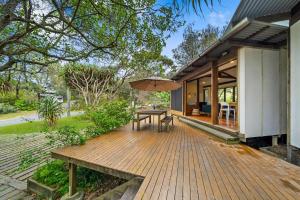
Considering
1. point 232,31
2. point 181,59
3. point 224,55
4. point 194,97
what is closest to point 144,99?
point 181,59

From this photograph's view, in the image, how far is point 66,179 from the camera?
170 inches

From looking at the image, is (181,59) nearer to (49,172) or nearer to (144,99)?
(144,99)

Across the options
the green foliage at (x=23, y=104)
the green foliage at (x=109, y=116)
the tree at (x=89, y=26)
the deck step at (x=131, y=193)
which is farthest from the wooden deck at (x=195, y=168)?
the green foliage at (x=23, y=104)

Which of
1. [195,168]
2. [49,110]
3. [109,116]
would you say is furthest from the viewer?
[49,110]

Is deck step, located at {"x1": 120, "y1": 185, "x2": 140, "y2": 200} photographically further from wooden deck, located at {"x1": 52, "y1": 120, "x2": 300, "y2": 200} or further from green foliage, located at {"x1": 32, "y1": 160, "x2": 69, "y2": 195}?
green foliage, located at {"x1": 32, "y1": 160, "x2": 69, "y2": 195}

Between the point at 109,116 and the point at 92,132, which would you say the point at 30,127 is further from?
the point at 92,132

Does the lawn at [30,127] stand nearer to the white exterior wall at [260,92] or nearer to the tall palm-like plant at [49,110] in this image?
the tall palm-like plant at [49,110]

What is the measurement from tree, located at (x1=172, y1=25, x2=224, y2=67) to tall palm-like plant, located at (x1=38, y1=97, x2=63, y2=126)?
16.4 m

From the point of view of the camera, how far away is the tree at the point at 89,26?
464 cm

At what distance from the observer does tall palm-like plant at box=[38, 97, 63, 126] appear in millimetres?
10395

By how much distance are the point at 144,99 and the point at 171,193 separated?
85.4 feet

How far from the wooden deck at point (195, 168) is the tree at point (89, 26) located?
10.5 feet

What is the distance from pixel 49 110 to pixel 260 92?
10780 millimetres

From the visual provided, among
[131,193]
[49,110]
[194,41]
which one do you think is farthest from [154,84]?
[194,41]
